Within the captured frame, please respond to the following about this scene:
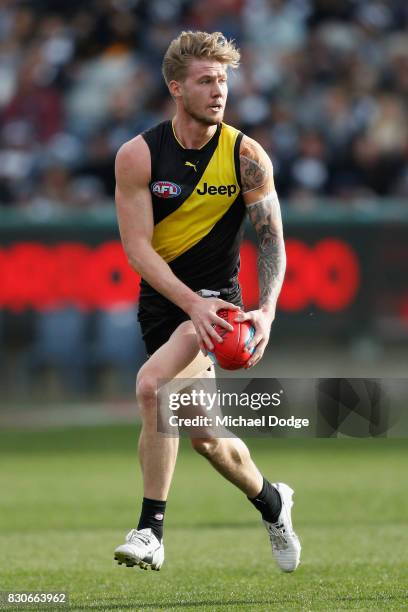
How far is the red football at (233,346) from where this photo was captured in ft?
20.7

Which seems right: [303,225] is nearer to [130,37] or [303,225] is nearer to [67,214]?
[67,214]

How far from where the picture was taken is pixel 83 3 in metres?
19.1

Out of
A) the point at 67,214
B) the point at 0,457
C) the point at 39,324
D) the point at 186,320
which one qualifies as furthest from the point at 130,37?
the point at 186,320

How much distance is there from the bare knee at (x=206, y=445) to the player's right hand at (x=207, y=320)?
0.50 meters

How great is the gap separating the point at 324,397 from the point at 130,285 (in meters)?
8.65

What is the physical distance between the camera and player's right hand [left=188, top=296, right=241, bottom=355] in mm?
6332

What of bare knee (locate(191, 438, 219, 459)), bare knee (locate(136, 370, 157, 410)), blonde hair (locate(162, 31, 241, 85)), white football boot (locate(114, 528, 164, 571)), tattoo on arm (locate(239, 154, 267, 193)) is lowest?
white football boot (locate(114, 528, 164, 571))

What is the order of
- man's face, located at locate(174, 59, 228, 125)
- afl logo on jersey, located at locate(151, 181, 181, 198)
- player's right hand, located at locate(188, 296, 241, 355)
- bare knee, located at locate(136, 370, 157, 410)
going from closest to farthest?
player's right hand, located at locate(188, 296, 241, 355), bare knee, located at locate(136, 370, 157, 410), man's face, located at locate(174, 59, 228, 125), afl logo on jersey, located at locate(151, 181, 181, 198)

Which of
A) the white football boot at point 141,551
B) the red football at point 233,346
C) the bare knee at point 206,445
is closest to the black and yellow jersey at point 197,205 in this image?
the red football at point 233,346

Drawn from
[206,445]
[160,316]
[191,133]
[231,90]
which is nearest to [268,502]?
[206,445]

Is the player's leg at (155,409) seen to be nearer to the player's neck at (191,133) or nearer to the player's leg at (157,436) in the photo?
the player's leg at (157,436)

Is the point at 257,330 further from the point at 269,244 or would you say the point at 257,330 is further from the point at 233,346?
the point at 269,244

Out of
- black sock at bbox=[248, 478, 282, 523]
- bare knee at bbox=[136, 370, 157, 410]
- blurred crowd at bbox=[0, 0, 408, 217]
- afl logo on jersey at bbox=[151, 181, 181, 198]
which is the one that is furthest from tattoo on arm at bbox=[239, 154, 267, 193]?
blurred crowd at bbox=[0, 0, 408, 217]

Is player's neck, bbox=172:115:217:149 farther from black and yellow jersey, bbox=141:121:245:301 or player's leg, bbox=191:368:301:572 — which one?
player's leg, bbox=191:368:301:572
